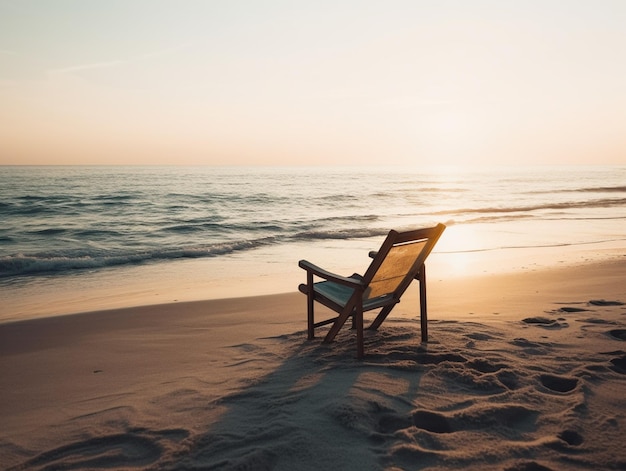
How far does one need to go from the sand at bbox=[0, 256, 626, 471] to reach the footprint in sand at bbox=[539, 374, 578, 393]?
0.04ft

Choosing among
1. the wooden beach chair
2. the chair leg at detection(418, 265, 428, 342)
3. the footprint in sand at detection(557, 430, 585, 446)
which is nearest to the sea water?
the wooden beach chair

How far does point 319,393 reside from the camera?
3730mm

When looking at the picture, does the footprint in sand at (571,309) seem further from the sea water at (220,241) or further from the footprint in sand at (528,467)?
the footprint in sand at (528,467)

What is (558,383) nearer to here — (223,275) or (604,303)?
(604,303)

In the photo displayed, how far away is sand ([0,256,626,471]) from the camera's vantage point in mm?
2936

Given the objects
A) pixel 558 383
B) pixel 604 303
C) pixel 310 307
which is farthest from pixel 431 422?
pixel 604 303

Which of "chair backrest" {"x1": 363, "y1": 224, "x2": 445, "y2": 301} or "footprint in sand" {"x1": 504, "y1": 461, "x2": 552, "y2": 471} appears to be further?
"chair backrest" {"x1": 363, "y1": 224, "x2": 445, "y2": 301}

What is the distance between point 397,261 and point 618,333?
2335 mm

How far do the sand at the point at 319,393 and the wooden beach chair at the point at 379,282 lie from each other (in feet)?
1.01

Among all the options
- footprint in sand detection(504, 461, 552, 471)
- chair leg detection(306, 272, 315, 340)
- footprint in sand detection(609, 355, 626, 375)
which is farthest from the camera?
chair leg detection(306, 272, 315, 340)

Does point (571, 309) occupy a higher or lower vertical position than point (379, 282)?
lower

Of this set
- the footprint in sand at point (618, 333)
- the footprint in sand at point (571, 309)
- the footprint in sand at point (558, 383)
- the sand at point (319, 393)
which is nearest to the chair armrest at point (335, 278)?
the sand at point (319, 393)

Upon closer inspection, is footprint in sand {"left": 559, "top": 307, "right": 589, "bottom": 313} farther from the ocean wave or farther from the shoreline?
the ocean wave

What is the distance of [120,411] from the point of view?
3.62 metres
